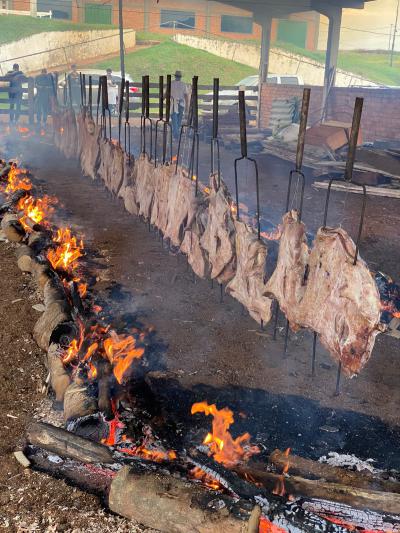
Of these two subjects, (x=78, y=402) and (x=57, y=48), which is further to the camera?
(x=57, y=48)

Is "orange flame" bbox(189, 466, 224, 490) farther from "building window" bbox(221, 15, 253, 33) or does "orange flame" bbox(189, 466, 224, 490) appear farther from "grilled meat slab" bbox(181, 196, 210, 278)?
"building window" bbox(221, 15, 253, 33)

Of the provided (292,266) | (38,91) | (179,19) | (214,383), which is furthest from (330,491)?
(179,19)

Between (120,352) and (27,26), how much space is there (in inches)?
A: 1826

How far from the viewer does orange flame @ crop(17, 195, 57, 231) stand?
9.30 m

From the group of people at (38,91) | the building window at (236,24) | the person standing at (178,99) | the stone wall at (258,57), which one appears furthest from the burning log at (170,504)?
the building window at (236,24)

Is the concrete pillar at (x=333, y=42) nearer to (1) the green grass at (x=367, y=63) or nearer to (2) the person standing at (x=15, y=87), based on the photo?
(2) the person standing at (x=15, y=87)

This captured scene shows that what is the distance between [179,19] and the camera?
51.4 m

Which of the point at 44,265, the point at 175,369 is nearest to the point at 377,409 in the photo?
the point at 175,369

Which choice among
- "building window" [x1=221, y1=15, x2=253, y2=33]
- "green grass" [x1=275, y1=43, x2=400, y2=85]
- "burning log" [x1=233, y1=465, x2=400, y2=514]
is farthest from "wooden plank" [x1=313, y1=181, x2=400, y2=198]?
"building window" [x1=221, y1=15, x2=253, y2=33]

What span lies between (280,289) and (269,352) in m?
0.82

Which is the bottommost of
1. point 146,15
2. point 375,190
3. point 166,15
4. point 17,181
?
point 17,181

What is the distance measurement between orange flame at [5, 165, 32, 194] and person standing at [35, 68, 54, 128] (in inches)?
399

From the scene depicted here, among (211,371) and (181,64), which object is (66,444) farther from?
(181,64)

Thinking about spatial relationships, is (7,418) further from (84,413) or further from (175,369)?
(175,369)
